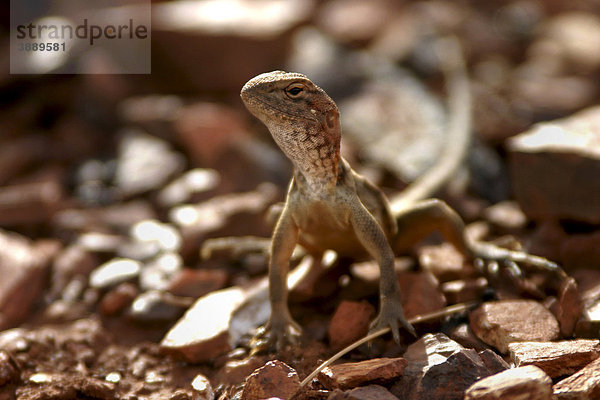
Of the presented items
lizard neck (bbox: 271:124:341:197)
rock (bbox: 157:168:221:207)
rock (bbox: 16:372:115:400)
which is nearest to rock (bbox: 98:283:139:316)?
rock (bbox: 16:372:115:400)

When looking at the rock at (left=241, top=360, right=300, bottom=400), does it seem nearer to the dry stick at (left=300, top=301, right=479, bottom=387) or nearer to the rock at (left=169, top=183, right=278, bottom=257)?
the dry stick at (left=300, top=301, right=479, bottom=387)

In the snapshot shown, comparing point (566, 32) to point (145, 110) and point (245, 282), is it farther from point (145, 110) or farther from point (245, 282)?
point (245, 282)

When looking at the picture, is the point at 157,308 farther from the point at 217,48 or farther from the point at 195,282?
the point at 217,48

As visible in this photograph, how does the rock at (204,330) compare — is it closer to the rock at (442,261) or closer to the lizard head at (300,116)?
the lizard head at (300,116)

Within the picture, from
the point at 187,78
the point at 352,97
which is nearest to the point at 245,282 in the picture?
A: the point at 352,97

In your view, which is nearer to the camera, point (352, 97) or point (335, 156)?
point (335, 156)

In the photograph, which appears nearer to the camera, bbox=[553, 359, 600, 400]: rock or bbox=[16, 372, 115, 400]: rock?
bbox=[553, 359, 600, 400]: rock

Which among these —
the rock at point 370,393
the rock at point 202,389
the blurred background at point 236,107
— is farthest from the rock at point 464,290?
the rock at point 202,389
